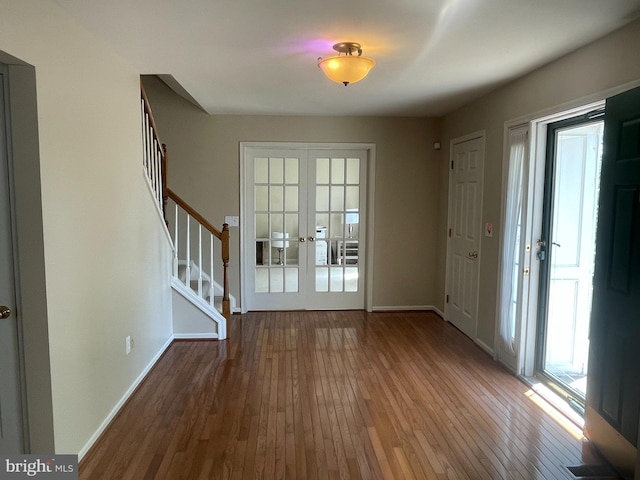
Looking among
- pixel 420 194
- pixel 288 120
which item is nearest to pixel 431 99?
pixel 420 194

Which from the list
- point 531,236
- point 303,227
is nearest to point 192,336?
point 303,227

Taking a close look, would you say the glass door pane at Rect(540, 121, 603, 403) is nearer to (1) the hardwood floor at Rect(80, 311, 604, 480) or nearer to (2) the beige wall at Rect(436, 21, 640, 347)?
(2) the beige wall at Rect(436, 21, 640, 347)

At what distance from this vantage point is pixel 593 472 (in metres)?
2.24

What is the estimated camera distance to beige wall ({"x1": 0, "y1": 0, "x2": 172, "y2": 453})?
198cm

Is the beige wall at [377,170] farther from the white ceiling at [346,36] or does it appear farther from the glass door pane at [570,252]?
the glass door pane at [570,252]

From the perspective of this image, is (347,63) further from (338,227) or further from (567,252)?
(338,227)

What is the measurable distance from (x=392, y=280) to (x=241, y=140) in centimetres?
253

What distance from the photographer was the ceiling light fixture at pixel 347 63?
2.60 meters

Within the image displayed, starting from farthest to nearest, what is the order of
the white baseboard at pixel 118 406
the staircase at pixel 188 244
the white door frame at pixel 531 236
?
the staircase at pixel 188 244
the white door frame at pixel 531 236
the white baseboard at pixel 118 406

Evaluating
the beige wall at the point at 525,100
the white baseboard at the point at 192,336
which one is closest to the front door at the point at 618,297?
the beige wall at the point at 525,100

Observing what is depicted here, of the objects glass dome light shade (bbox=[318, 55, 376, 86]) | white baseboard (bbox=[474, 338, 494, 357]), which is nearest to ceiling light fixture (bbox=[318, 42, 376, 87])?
glass dome light shade (bbox=[318, 55, 376, 86])

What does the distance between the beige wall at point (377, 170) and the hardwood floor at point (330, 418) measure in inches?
52.0

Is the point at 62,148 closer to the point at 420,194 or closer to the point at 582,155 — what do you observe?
the point at 582,155

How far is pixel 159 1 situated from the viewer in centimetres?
207
